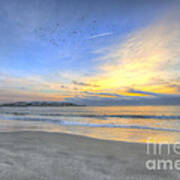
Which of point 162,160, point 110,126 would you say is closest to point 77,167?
point 162,160

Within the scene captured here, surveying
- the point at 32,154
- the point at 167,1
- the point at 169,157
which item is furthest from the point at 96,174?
the point at 167,1

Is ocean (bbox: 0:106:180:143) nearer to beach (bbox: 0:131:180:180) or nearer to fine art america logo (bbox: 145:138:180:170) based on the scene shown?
fine art america logo (bbox: 145:138:180:170)

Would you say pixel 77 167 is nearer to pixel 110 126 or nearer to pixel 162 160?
pixel 162 160

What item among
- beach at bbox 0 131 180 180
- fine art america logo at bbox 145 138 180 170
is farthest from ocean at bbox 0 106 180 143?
beach at bbox 0 131 180 180

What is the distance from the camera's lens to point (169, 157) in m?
4.11

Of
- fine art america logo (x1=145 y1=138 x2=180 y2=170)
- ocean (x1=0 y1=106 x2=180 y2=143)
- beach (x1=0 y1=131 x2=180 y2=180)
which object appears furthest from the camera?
ocean (x1=0 y1=106 x2=180 y2=143)

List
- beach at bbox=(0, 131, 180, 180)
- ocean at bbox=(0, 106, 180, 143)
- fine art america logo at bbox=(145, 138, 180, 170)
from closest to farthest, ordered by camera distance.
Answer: beach at bbox=(0, 131, 180, 180) < fine art america logo at bbox=(145, 138, 180, 170) < ocean at bbox=(0, 106, 180, 143)

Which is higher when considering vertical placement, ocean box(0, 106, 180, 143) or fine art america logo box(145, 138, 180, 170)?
fine art america logo box(145, 138, 180, 170)

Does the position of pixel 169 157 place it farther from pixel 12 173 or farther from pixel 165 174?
pixel 12 173

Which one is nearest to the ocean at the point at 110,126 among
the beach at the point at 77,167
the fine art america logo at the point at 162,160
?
the fine art america logo at the point at 162,160

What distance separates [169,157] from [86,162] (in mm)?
2555

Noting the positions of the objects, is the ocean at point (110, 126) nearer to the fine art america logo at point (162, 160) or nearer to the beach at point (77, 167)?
the fine art america logo at point (162, 160)

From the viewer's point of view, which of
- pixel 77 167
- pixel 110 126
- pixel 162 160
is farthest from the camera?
pixel 110 126

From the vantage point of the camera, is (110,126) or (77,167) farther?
(110,126)
